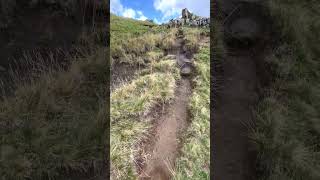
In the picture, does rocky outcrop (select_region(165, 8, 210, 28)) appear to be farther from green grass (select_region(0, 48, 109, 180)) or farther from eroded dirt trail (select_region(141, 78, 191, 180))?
green grass (select_region(0, 48, 109, 180))

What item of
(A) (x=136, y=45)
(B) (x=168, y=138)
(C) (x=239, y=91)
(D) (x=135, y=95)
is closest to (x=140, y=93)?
(D) (x=135, y=95)

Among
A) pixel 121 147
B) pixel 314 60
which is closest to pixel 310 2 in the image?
pixel 314 60

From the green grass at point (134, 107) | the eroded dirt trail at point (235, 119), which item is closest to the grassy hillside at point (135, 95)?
the green grass at point (134, 107)

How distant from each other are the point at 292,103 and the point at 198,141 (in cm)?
157

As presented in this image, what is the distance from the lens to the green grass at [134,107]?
5.93 meters

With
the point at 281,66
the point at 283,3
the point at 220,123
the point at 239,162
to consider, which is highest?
the point at 283,3

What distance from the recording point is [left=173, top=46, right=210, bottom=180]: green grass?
6.04 m

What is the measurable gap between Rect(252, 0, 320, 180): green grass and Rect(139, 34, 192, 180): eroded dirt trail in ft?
3.64

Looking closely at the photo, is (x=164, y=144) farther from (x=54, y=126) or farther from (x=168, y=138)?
(x=54, y=126)

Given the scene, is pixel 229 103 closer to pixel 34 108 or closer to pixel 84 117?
pixel 84 117

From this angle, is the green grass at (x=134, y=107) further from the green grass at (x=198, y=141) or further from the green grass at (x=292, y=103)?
the green grass at (x=292, y=103)

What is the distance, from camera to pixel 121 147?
615 cm

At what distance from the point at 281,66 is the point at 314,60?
778 mm

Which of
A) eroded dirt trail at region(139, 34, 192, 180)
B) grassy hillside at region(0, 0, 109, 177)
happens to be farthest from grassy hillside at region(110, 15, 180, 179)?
grassy hillside at region(0, 0, 109, 177)
